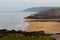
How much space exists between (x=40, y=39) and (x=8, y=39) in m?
1.90

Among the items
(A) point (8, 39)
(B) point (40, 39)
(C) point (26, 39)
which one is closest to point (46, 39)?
(B) point (40, 39)

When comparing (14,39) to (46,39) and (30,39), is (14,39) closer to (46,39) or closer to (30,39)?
(30,39)

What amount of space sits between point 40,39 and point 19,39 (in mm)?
1302

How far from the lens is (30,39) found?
42.4 ft

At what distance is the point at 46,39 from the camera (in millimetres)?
13312

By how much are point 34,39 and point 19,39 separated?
37.2 inches

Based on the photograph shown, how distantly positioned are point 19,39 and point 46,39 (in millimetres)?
1736

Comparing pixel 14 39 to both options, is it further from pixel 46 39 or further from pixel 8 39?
pixel 46 39

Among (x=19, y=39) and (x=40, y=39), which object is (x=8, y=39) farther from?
(x=40, y=39)

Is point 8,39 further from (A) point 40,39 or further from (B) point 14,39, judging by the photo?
(A) point 40,39

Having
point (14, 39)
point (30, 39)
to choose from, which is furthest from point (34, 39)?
point (14, 39)

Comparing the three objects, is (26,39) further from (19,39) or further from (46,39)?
(46,39)

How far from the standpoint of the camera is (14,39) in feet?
41.5

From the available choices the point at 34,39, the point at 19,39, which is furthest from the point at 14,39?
the point at 34,39
